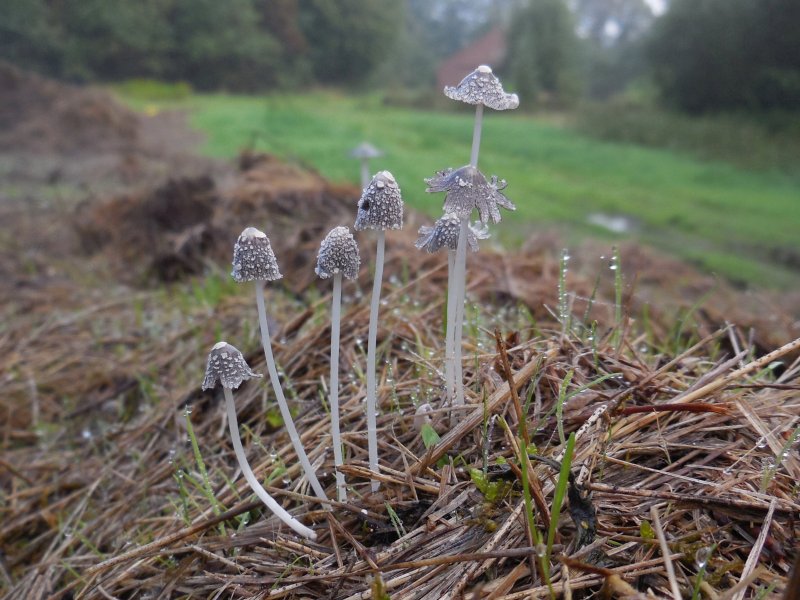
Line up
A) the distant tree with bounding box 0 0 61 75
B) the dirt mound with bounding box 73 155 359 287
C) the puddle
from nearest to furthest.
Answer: the dirt mound with bounding box 73 155 359 287 < the puddle < the distant tree with bounding box 0 0 61 75

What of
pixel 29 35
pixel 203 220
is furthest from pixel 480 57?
pixel 203 220

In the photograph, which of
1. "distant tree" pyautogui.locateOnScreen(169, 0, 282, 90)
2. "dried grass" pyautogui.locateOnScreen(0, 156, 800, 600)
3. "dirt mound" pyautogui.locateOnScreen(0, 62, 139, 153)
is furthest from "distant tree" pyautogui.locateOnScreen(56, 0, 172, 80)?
"dried grass" pyautogui.locateOnScreen(0, 156, 800, 600)

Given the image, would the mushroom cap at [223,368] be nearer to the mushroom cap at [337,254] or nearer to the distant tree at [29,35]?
the mushroom cap at [337,254]

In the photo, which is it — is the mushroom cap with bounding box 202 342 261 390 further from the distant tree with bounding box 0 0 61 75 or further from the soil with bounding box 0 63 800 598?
the distant tree with bounding box 0 0 61 75

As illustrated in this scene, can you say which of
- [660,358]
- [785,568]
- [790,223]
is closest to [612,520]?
[785,568]

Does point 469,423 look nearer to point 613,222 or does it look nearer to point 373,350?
point 373,350

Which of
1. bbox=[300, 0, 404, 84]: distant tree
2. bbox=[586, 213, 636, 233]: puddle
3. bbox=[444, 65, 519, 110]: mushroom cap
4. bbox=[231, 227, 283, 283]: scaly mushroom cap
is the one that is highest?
bbox=[300, 0, 404, 84]: distant tree

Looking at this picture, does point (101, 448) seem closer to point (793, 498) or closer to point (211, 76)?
point (793, 498)
